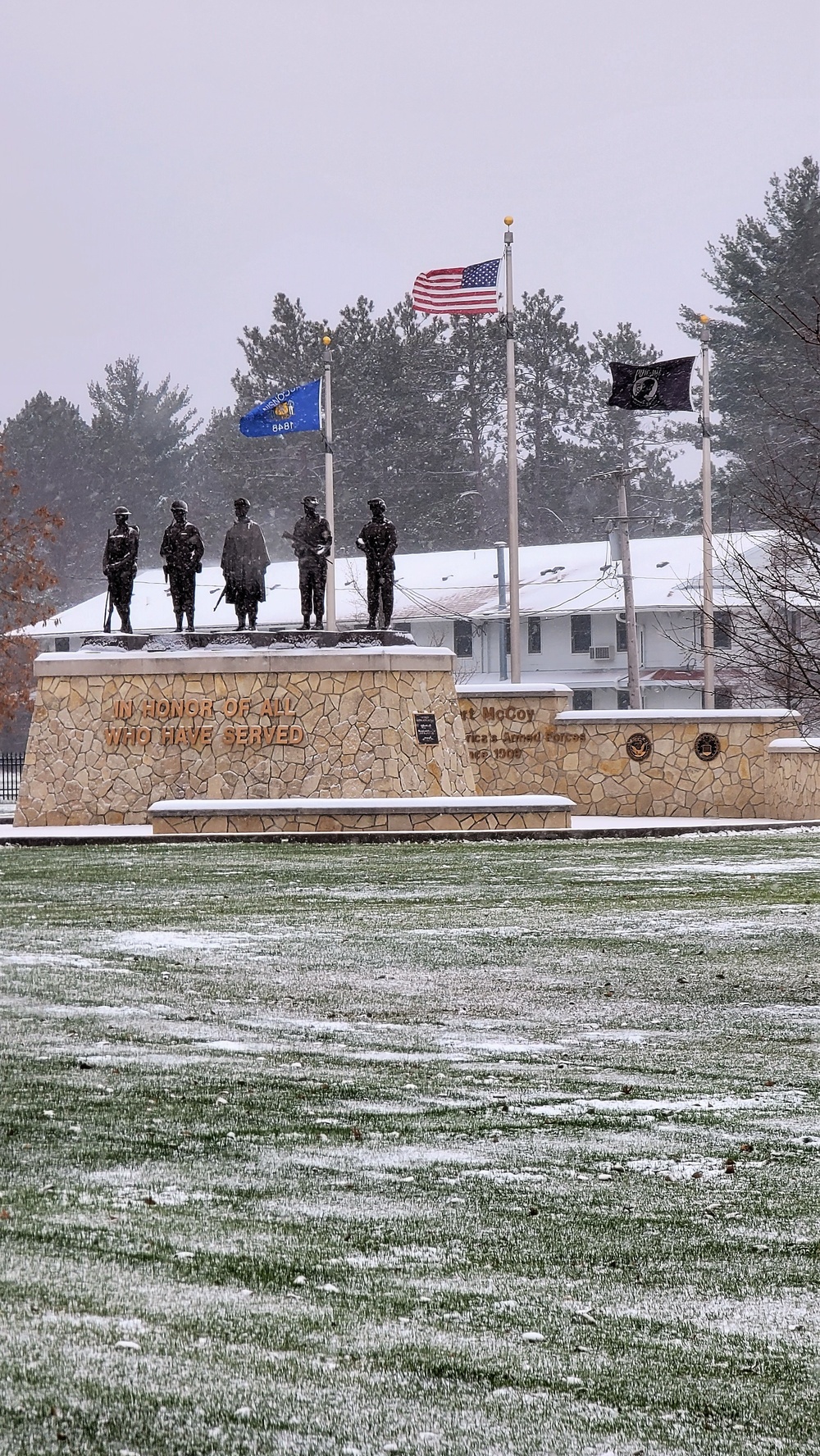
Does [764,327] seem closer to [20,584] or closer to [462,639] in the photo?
[462,639]

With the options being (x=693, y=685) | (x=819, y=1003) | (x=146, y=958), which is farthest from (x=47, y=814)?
(x=693, y=685)

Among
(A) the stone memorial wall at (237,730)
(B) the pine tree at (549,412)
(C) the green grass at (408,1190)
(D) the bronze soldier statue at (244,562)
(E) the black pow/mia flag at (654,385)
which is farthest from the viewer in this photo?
(B) the pine tree at (549,412)

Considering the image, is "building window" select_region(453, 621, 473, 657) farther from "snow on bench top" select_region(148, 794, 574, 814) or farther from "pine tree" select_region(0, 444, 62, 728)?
"snow on bench top" select_region(148, 794, 574, 814)

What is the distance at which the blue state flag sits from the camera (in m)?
31.4

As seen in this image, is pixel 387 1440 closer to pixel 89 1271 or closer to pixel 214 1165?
pixel 89 1271

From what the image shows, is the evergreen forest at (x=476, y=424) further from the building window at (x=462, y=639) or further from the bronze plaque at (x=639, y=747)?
the bronze plaque at (x=639, y=747)

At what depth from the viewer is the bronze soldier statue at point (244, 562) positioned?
25.5 meters

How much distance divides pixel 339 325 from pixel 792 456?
23122 millimetres

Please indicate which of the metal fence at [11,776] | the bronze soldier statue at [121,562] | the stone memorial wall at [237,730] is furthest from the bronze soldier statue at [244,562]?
the metal fence at [11,776]

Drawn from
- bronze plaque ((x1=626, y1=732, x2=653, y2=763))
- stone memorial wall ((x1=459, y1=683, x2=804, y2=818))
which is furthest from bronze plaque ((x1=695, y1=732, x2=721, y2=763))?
bronze plaque ((x1=626, y1=732, x2=653, y2=763))

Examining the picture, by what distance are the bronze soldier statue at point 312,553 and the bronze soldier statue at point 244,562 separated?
0.56m

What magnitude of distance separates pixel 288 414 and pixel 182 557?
22.4 ft

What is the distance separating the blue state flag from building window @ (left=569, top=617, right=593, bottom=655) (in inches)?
1009

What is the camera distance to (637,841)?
2181 cm
